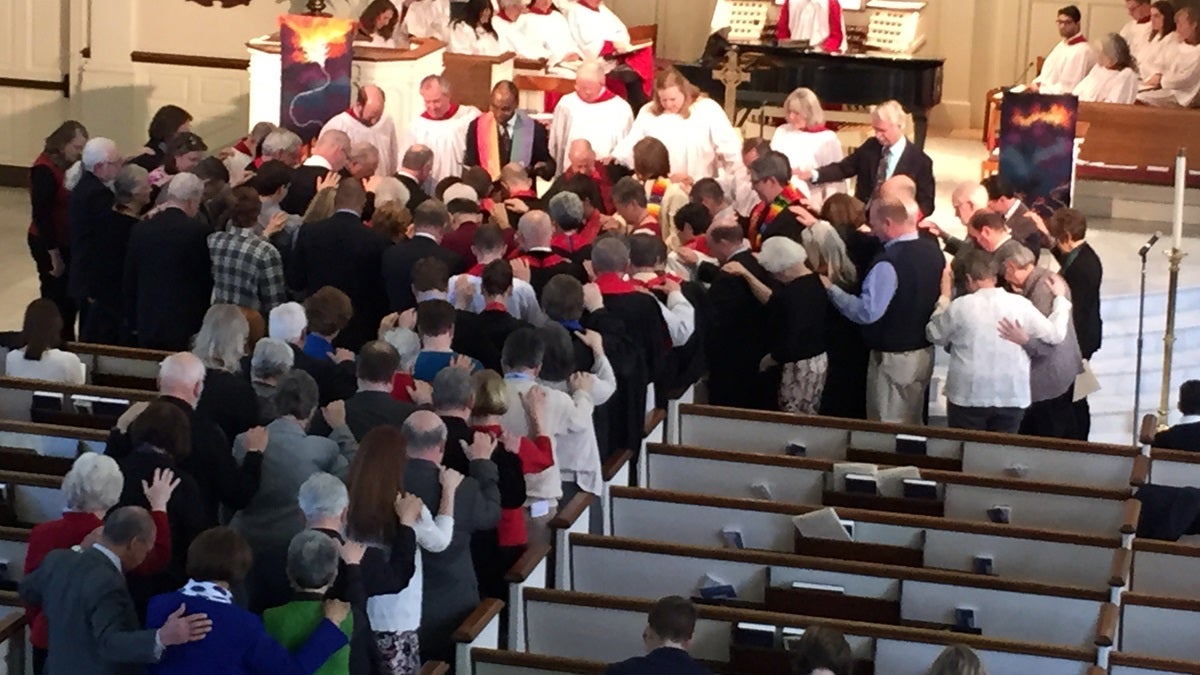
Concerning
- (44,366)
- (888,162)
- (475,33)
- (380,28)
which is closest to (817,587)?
(44,366)

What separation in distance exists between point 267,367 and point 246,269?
252 centimetres

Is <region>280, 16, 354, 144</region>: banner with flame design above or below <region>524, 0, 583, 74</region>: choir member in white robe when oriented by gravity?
below

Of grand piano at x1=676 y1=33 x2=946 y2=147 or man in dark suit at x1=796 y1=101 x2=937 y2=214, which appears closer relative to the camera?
man in dark suit at x1=796 y1=101 x2=937 y2=214

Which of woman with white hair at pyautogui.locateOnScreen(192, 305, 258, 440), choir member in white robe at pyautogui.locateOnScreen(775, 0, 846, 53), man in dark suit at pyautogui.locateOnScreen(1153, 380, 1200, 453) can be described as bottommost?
man in dark suit at pyautogui.locateOnScreen(1153, 380, 1200, 453)

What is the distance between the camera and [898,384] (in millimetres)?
10617

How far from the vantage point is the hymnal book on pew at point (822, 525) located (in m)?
8.05

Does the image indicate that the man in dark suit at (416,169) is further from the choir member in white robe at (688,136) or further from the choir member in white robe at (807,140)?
the choir member in white robe at (807,140)

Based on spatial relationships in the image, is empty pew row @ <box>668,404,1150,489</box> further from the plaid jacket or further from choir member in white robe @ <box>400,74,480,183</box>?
choir member in white robe @ <box>400,74,480,183</box>

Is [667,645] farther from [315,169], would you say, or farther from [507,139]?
[507,139]

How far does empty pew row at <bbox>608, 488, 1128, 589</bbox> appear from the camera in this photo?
800cm

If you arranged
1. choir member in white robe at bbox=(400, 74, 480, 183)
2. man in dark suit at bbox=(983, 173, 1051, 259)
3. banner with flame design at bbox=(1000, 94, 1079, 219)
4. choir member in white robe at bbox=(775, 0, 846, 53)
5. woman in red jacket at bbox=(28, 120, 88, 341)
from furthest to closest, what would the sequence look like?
choir member in white robe at bbox=(775, 0, 846, 53) < choir member in white robe at bbox=(400, 74, 480, 183) < banner with flame design at bbox=(1000, 94, 1079, 219) < woman in red jacket at bbox=(28, 120, 88, 341) < man in dark suit at bbox=(983, 173, 1051, 259)

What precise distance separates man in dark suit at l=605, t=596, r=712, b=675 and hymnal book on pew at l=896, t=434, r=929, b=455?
10.7 ft

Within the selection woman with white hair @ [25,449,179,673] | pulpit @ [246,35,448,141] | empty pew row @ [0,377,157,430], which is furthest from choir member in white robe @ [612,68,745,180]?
woman with white hair @ [25,449,179,673]

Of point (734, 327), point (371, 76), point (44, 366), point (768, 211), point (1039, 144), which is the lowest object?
point (44, 366)
